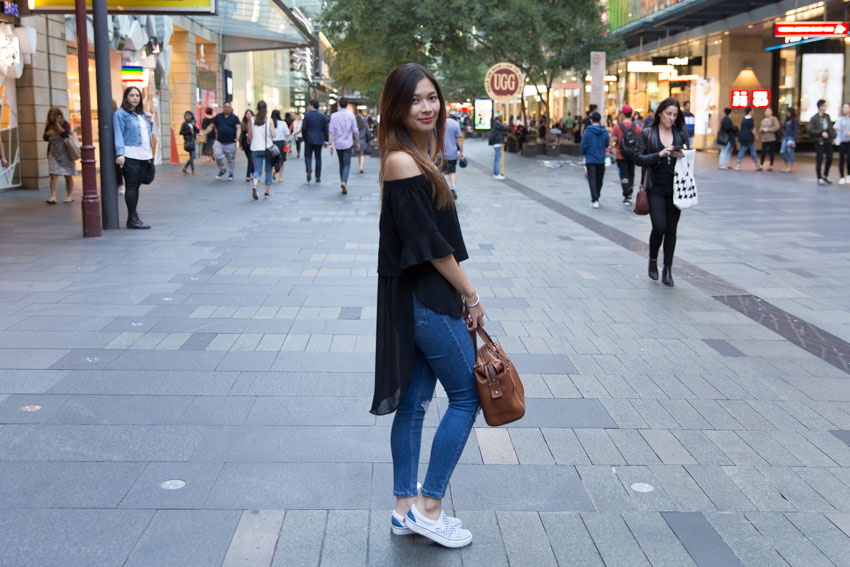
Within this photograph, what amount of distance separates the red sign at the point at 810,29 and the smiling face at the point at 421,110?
67.0 feet

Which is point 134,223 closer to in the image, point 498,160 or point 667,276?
point 667,276

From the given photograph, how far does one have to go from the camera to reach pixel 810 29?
837 inches

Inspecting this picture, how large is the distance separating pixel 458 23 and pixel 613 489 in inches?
1026

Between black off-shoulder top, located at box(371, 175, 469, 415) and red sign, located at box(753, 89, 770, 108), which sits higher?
red sign, located at box(753, 89, 770, 108)

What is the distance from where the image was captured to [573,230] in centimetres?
1264

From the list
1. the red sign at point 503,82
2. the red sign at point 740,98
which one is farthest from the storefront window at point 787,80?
the red sign at point 503,82

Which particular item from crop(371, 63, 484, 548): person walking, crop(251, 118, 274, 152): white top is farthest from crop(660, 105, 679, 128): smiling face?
crop(251, 118, 274, 152): white top

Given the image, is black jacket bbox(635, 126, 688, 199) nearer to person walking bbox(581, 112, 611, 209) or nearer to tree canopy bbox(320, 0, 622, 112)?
person walking bbox(581, 112, 611, 209)

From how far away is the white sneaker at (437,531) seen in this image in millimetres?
3303

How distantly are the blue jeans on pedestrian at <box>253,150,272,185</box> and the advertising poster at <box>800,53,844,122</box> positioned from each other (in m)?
19.0

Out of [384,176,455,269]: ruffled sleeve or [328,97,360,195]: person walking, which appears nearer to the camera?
[384,176,455,269]: ruffled sleeve

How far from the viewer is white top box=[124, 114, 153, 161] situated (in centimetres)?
1155

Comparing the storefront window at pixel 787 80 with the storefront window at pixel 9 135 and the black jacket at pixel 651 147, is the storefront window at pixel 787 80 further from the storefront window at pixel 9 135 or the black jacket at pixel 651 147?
the black jacket at pixel 651 147

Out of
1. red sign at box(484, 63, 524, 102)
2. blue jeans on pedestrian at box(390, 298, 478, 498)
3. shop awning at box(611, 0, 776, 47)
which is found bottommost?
blue jeans on pedestrian at box(390, 298, 478, 498)
